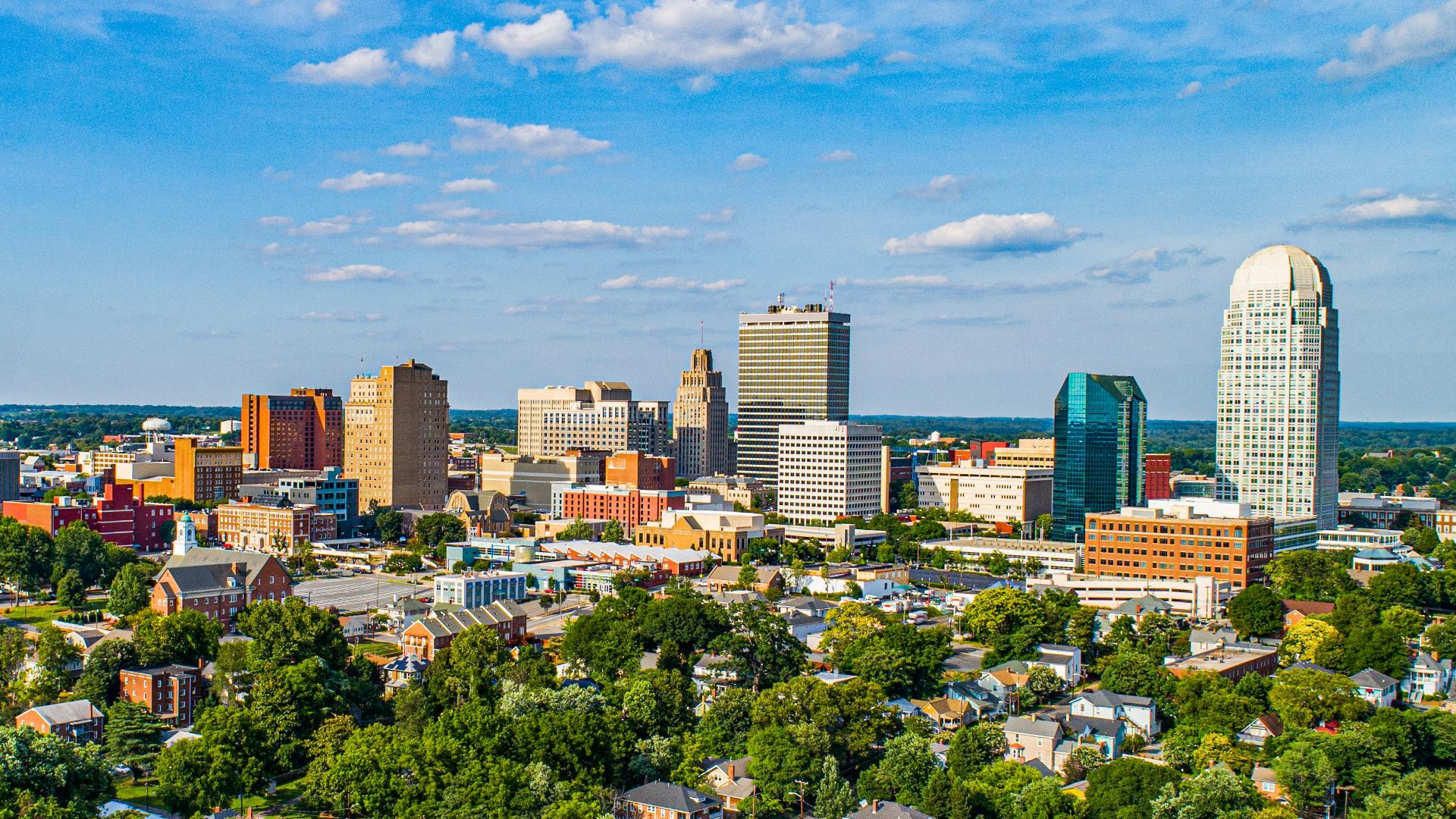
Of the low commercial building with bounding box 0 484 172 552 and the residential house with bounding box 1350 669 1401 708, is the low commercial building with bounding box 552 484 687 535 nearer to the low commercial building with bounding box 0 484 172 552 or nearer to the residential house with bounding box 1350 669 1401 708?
the low commercial building with bounding box 0 484 172 552

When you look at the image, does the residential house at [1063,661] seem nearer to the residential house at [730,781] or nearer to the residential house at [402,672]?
the residential house at [730,781]

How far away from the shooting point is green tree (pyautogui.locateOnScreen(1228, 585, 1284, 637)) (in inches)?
2896

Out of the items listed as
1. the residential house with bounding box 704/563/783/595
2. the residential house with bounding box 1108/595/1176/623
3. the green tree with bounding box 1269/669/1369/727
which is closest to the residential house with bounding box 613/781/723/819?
the green tree with bounding box 1269/669/1369/727

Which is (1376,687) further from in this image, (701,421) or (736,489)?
(701,421)

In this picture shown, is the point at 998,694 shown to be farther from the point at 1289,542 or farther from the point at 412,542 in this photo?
the point at 412,542

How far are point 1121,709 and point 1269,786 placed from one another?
7.99 meters

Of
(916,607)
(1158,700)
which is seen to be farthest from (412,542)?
(1158,700)

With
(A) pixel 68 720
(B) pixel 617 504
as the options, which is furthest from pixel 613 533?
(A) pixel 68 720

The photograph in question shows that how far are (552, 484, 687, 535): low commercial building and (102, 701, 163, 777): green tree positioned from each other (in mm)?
71169

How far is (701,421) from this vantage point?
17000 cm

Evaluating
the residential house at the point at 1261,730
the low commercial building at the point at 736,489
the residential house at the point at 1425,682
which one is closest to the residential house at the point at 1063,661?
the residential house at the point at 1261,730

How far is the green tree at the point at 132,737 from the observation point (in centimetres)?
4997

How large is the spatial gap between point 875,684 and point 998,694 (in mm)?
7134

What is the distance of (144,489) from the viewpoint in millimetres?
133625
